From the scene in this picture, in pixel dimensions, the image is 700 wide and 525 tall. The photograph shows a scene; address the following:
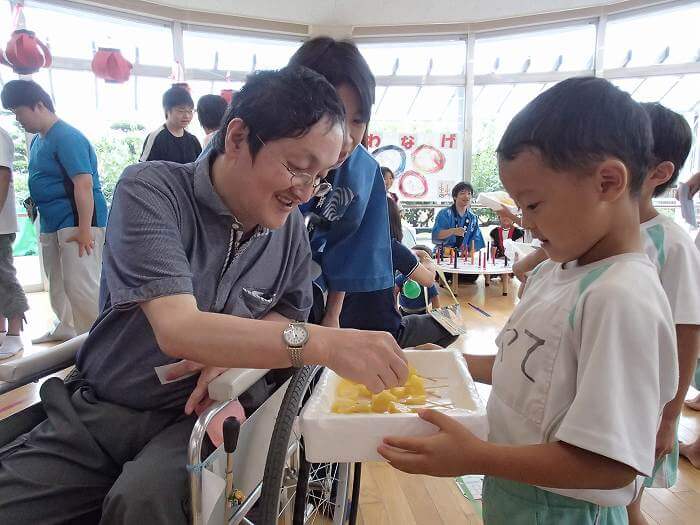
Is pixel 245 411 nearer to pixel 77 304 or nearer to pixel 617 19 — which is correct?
pixel 77 304

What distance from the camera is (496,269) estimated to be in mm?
4328

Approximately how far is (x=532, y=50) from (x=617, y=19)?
900 mm

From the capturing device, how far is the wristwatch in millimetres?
754

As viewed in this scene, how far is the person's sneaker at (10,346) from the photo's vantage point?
282 cm

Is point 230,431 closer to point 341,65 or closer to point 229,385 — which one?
point 229,385

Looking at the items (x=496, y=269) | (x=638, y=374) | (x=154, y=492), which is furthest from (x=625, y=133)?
(x=496, y=269)

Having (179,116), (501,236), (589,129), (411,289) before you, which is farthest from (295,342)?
(501,236)

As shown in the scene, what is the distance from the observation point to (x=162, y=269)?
0.81 meters

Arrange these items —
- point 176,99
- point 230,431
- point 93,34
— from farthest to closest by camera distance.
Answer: point 93,34
point 176,99
point 230,431

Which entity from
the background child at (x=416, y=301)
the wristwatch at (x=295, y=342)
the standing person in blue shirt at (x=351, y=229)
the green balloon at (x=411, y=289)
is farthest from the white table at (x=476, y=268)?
the wristwatch at (x=295, y=342)

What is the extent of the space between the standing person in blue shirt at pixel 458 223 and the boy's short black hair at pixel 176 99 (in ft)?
10.1

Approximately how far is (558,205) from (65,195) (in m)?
2.78

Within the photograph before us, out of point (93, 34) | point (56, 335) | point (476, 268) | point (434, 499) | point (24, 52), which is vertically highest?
point (93, 34)

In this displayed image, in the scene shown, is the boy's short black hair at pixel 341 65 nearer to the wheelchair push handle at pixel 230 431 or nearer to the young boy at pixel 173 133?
the wheelchair push handle at pixel 230 431
